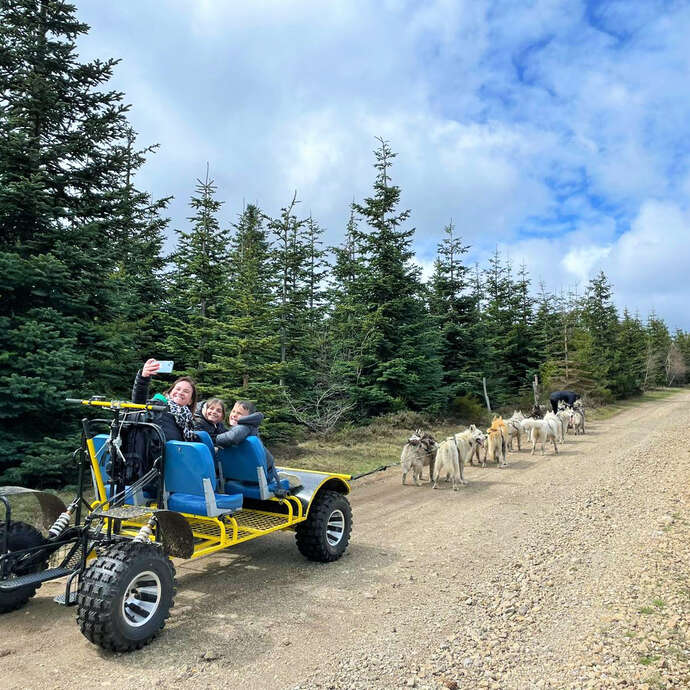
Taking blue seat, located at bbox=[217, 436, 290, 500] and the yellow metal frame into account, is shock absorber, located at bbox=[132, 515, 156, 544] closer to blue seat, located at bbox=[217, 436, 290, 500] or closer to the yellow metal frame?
the yellow metal frame

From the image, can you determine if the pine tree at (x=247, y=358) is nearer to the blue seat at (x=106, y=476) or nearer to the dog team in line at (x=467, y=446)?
the dog team in line at (x=467, y=446)

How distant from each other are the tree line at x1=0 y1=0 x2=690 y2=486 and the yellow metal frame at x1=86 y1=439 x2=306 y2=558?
365 centimetres

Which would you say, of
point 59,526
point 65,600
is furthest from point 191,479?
point 65,600

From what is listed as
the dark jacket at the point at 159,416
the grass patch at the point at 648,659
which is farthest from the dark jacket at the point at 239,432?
the grass patch at the point at 648,659

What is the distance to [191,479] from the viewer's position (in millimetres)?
5141

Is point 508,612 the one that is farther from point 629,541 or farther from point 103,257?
point 103,257

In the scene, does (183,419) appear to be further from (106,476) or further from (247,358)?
(247,358)

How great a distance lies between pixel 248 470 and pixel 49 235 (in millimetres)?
7043

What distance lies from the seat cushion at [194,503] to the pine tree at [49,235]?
14.3ft

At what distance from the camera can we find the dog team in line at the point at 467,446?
11203 millimetres

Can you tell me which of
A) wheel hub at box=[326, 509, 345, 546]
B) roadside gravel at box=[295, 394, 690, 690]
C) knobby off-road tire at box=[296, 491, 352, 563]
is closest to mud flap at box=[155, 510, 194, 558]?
roadside gravel at box=[295, 394, 690, 690]

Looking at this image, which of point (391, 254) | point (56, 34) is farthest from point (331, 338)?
point (56, 34)

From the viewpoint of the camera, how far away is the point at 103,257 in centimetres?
1038

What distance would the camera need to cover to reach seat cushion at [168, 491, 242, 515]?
515 cm
